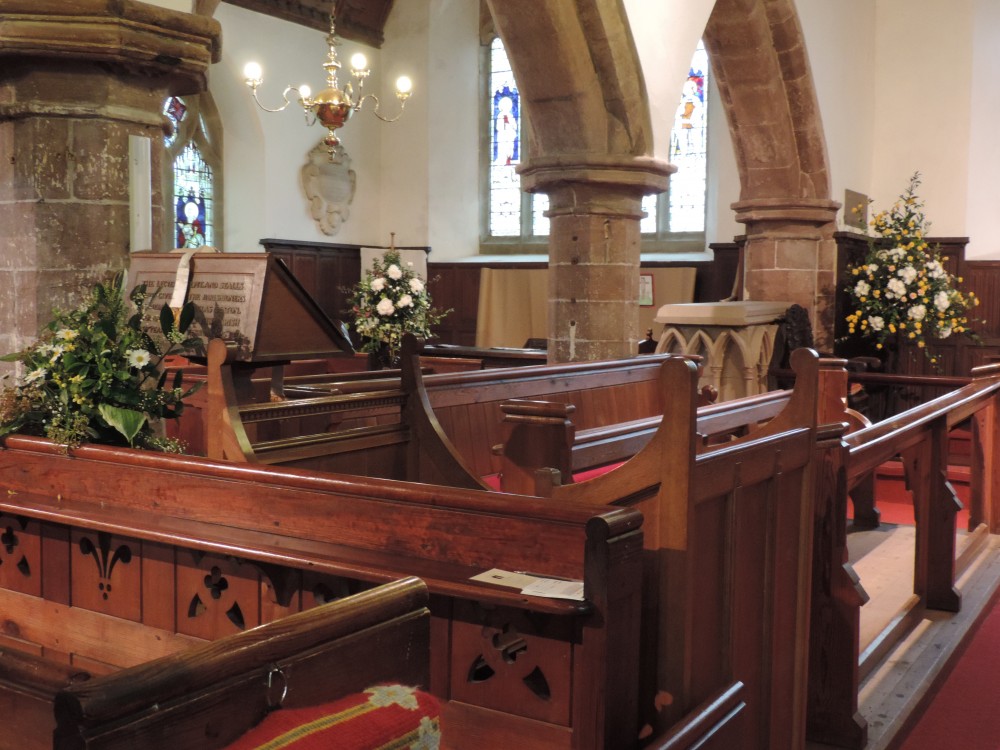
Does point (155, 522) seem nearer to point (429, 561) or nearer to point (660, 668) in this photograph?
point (429, 561)

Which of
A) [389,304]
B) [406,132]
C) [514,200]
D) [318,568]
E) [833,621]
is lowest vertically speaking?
[833,621]

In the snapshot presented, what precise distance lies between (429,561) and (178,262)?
1585 mm

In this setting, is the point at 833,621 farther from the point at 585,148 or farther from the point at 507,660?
the point at 585,148

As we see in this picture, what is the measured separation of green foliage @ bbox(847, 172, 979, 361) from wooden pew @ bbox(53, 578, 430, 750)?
307 inches

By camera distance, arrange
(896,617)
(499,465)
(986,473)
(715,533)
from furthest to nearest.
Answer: (986,473) → (499,465) → (896,617) → (715,533)

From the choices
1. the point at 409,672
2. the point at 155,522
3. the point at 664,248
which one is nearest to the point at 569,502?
the point at 409,672

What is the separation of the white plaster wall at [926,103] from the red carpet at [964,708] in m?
6.73

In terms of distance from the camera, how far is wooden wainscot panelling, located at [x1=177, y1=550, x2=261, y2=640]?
210 cm

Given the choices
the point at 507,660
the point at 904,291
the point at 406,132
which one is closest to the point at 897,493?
the point at 904,291

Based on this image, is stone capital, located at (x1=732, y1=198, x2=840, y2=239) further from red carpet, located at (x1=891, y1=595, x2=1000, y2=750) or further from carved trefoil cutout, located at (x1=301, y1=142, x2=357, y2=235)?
red carpet, located at (x1=891, y1=595, x2=1000, y2=750)

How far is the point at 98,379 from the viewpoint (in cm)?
273

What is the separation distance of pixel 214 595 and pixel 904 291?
758 cm

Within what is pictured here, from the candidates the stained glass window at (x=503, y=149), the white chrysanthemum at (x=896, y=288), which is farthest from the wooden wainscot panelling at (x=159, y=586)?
the stained glass window at (x=503, y=149)

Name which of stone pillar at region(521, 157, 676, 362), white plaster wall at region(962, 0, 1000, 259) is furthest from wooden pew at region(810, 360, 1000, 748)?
white plaster wall at region(962, 0, 1000, 259)
